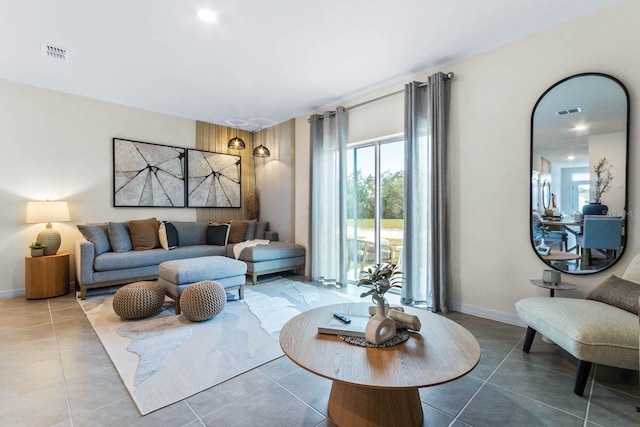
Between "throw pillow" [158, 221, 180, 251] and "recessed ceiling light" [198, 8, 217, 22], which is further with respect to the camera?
"throw pillow" [158, 221, 180, 251]

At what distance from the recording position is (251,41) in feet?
9.29

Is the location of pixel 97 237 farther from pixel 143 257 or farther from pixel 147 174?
pixel 147 174

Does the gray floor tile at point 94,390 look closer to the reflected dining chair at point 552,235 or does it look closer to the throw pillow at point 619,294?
the throw pillow at point 619,294

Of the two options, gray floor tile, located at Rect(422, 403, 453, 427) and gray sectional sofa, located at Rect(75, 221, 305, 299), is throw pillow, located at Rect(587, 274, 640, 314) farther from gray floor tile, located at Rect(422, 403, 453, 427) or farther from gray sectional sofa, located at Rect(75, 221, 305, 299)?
gray sectional sofa, located at Rect(75, 221, 305, 299)

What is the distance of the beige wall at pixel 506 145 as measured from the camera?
2326 millimetres

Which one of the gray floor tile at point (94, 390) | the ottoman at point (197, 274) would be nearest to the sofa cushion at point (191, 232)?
the ottoman at point (197, 274)

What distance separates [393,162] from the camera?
4051 millimetres

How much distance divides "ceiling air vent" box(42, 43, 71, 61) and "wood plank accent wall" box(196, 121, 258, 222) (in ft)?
7.36

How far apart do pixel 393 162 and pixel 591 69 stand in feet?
6.83

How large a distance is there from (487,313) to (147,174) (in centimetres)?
503

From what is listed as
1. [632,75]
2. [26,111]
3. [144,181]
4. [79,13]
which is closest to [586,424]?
[632,75]

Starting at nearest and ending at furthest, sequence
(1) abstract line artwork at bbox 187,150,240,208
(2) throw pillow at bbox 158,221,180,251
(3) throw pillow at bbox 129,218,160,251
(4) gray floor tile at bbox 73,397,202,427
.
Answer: (4) gray floor tile at bbox 73,397,202,427 < (3) throw pillow at bbox 129,218,160,251 < (2) throw pillow at bbox 158,221,180,251 < (1) abstract line artwork at bbox 187,150,240,208

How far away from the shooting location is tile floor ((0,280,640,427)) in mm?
1517

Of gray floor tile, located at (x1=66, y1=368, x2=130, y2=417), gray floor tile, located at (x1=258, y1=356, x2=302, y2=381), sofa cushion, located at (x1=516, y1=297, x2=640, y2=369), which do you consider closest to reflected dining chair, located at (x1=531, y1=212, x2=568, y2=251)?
sofa cushion, located at (x1=516, y1=297, x2=640, y2=369)
